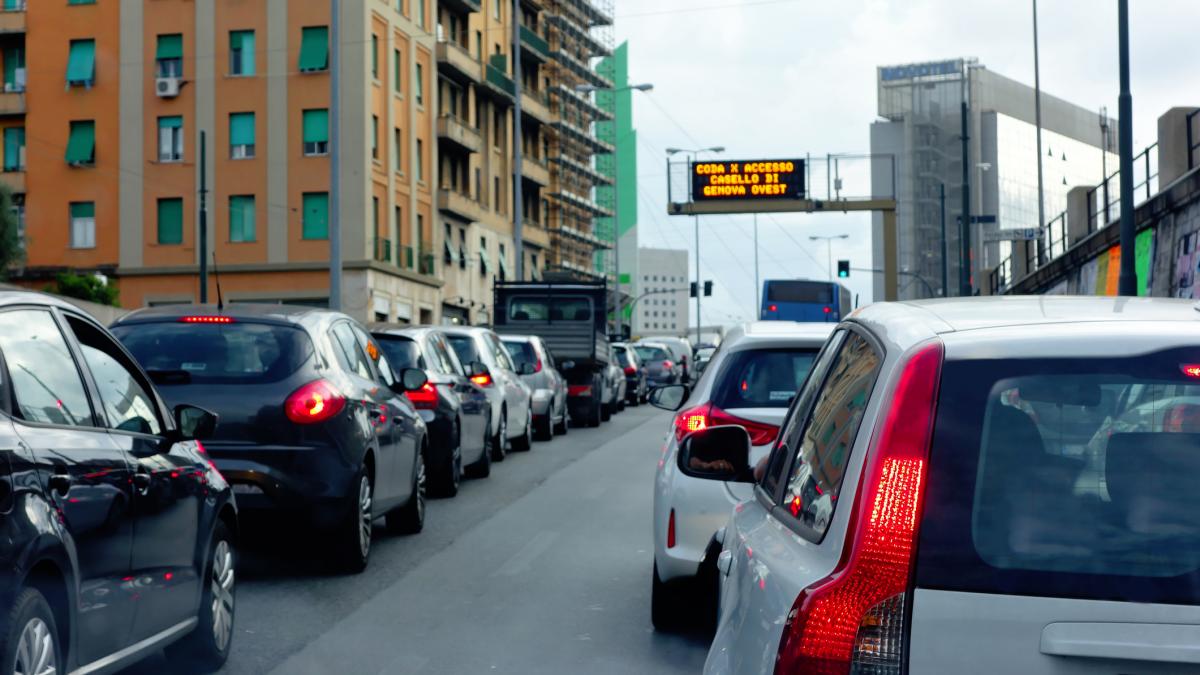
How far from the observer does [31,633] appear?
15.7 ft

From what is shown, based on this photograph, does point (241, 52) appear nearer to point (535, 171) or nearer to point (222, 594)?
point (535, 171)

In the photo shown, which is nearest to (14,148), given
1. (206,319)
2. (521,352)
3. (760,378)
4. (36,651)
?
(521,352)

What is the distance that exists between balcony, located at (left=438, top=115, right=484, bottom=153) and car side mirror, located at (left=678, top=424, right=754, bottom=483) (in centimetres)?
5582

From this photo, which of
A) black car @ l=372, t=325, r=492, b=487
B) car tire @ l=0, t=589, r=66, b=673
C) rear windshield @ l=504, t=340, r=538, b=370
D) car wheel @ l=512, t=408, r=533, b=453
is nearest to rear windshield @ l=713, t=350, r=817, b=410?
car tire @ l=0, t=589, r=66, b=673

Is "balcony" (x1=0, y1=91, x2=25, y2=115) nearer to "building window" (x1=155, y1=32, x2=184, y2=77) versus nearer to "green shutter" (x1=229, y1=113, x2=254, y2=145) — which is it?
"building window" (x1=155, y1=32, x2=184, y2=77)

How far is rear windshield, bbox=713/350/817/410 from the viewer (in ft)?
26.7

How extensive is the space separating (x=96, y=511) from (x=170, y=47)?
5032 cm

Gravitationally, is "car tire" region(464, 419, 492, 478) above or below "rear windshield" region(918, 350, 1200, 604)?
below

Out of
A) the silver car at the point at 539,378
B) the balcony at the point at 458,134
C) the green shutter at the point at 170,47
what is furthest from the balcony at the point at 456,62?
the silver car at the point at 539,378

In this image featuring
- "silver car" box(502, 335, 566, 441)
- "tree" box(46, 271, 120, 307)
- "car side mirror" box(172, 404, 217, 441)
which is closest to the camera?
"car side mirror" box(172, 404, 217, 441)

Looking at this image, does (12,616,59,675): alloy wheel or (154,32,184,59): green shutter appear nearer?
(12,616,59,675): alloy wheel

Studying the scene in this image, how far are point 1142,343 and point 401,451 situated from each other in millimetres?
8675

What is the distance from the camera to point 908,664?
265cm

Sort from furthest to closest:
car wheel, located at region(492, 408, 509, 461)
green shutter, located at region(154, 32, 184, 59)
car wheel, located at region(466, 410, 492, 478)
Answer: green shutter, located at region(154, 32, 184, 59), car wheel, located at region(492, 408, 509, 461), car wheel, located at region(466, 410, 492, 478)
